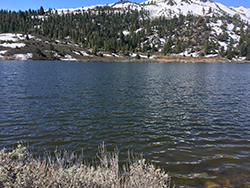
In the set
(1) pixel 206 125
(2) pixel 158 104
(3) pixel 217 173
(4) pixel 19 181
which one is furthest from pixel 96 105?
(4) pixel 19 181

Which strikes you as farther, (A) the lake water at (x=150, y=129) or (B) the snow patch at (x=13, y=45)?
(B) the snow patch at (x=13, y=45)

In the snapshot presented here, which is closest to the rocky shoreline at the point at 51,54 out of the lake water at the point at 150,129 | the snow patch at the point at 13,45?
the snow patch at the point at 13,45

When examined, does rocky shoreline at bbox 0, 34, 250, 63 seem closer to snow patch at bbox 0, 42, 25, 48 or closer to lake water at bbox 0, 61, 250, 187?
snow patch at bbox 0, 42, 25, 48

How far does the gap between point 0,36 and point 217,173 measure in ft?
647

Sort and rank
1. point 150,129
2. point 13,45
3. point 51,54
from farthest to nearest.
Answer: point 13,45 → point 51,54 → point 150,129

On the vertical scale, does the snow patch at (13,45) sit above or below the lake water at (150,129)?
above

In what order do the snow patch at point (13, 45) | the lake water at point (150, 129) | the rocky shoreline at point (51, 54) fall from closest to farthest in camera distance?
the lake water at point (150, 129) < the rocky shoreline at point (51, 54) < the snow patch at point (13, 45)

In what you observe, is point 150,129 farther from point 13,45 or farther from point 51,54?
point 13,45

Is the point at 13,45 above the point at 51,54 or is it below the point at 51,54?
above

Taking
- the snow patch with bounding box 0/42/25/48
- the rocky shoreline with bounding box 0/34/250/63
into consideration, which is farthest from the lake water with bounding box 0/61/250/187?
the snow patch with bounding box 0/42/25/48

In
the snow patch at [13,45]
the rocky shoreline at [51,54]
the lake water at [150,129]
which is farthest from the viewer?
the snow patch at [13,45]

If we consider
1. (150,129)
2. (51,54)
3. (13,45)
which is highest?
(13,45)

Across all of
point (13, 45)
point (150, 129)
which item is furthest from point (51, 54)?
point (150, 129)

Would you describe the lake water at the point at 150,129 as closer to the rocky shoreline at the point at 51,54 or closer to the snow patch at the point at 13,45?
the rocky shoreline at the point at 51,54
